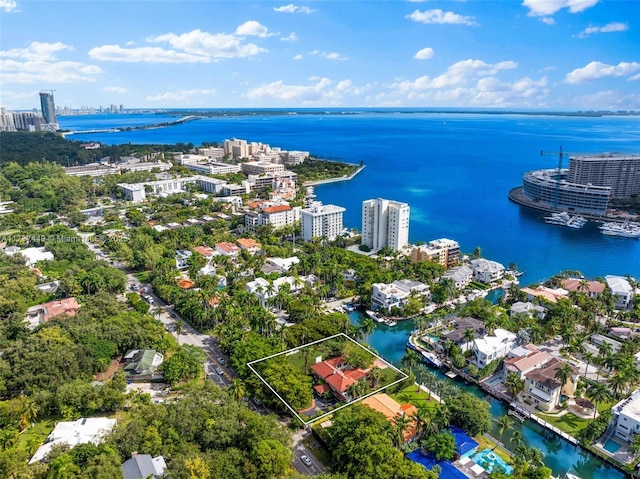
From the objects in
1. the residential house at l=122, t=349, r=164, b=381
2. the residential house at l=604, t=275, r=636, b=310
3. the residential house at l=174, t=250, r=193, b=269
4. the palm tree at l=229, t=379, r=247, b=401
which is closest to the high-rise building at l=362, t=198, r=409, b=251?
the residential house at l=604, t=275, r=636, b=310

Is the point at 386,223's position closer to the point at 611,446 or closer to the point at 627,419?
the point at 627,419

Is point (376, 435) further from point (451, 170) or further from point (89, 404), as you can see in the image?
point (451, 170)

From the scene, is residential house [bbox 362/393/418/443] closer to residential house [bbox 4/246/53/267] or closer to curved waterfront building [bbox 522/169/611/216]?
residential house [bbox 4/246/53/267]

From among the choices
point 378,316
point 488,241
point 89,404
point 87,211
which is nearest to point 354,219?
point 488,241

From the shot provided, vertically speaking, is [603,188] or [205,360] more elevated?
[603,188]

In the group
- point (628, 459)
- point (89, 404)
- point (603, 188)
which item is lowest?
point (628, 459)

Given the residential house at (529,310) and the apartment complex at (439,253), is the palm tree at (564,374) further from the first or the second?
the apartment complex at (439,253)
